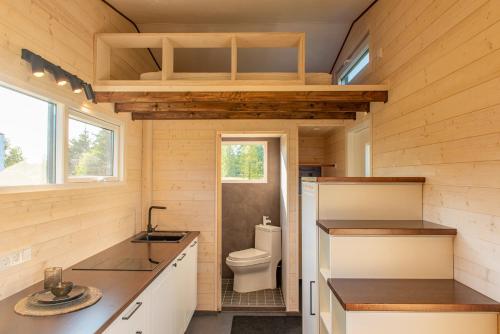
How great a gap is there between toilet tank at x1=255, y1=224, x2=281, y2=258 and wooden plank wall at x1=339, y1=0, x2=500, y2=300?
7.17ft

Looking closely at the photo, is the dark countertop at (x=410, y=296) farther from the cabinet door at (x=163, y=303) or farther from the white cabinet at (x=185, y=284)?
the white cabinet at (x=185, y=284)

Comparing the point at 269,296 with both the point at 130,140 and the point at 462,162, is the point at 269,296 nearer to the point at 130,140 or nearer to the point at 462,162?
the point at 130,140

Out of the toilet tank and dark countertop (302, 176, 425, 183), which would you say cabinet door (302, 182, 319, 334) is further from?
the toilet tank

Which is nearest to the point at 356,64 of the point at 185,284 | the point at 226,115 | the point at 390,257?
the point at 226,115

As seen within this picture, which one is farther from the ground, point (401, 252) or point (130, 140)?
point (130, 140)

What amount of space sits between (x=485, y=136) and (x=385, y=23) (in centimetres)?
149

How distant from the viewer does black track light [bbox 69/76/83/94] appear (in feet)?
6.78

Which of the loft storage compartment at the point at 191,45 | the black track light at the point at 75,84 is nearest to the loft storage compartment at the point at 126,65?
the loft storage compartment at the point at 191,45

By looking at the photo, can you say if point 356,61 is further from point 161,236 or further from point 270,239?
point 161,236

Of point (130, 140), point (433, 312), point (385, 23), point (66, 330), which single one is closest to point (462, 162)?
point (433, 312)

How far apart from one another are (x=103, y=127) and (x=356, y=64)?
2.73 m

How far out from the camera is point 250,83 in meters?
2.40

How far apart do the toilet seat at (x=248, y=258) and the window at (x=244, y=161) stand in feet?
3.68

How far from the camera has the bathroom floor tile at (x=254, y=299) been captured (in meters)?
3.66
